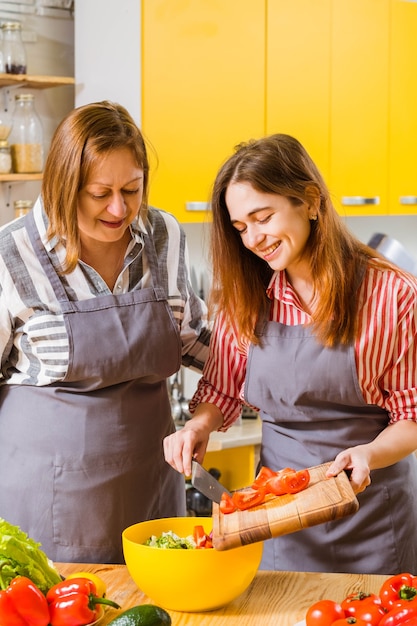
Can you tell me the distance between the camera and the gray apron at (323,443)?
5.93ft

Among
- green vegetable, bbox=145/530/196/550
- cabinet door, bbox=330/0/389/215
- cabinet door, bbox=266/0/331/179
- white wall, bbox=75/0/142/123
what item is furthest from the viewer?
cabinet door, bbox=330/0/389/215

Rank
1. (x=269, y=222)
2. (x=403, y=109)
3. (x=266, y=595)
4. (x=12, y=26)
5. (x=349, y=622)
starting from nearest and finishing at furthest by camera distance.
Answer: (x=349, y=622) → (x=266, y=595) → (x=269, y=222) → (x=12, y=26) → (x=403, y=109)

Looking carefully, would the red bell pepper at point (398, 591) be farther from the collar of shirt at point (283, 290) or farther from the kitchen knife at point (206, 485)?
the collar of shirt at point (283, 290)

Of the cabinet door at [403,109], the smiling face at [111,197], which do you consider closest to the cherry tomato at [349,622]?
the smiling face at [111,197]

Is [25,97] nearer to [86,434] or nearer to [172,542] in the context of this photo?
[86,434]

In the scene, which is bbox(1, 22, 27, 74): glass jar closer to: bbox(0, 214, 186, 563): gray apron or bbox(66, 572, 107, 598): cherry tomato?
bbox(0, 214, 186, 563): gray apron

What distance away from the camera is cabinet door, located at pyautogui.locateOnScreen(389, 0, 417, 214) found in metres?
3.54

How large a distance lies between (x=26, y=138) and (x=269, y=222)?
137 centimetres

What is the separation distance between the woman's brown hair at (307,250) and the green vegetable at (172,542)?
0.44 metres

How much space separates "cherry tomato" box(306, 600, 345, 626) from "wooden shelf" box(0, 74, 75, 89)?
195cm

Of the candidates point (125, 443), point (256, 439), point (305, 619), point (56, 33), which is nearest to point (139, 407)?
point (125, 443)

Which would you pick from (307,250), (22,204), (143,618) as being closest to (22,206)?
(22,204)

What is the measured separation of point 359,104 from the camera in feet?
11.4

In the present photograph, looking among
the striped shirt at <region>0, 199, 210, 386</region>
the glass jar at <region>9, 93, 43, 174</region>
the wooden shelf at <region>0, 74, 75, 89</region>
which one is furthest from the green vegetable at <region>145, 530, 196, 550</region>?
the wooden shelf at <region>0, 74, 75, 89</region>
